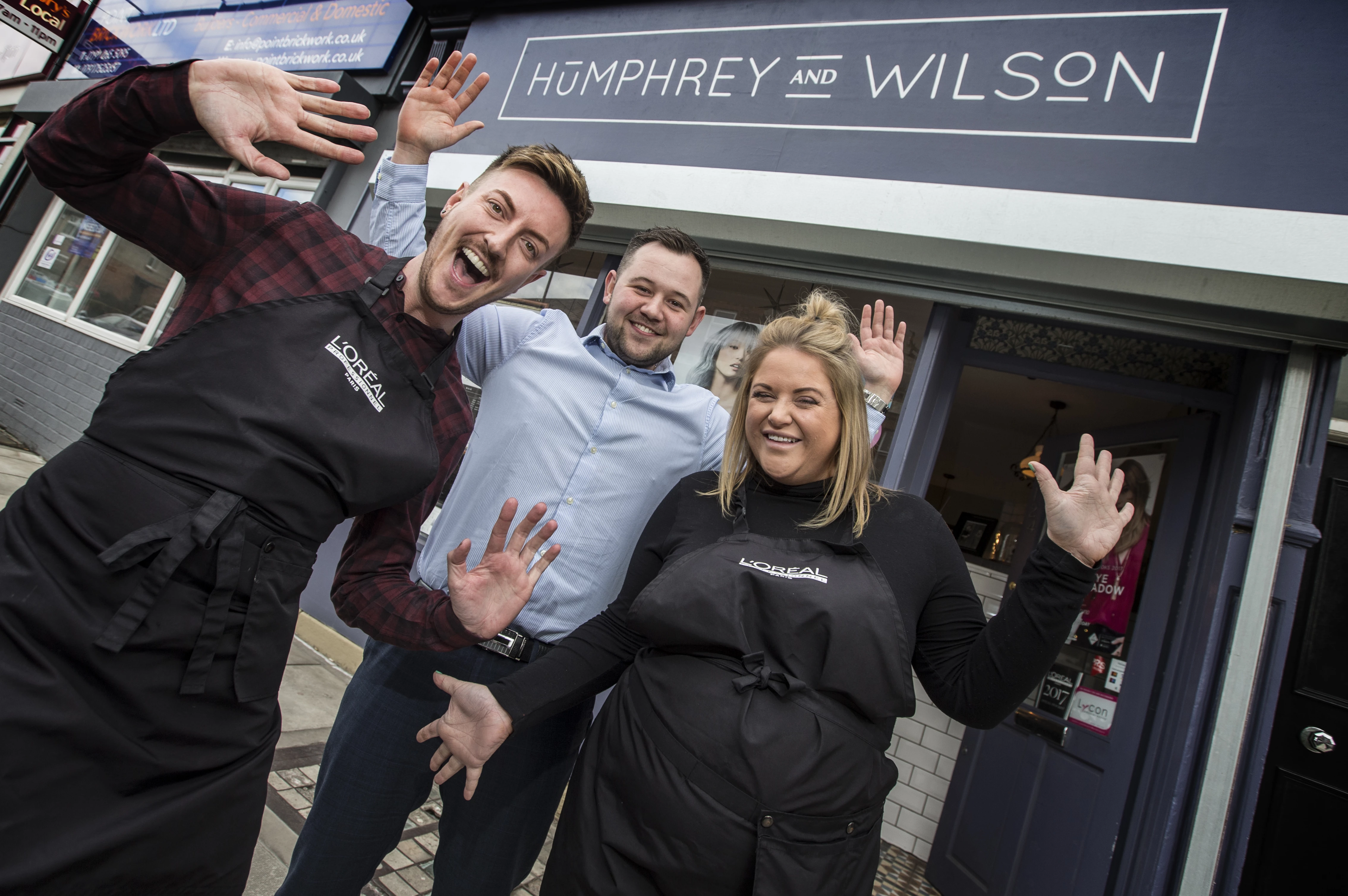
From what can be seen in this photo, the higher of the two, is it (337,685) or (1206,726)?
(1206,726)

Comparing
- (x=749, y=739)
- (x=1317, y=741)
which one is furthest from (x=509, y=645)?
(x=1317, y=741)

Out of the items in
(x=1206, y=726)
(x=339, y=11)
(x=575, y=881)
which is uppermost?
(x=339, y=11)

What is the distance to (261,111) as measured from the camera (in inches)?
45.8

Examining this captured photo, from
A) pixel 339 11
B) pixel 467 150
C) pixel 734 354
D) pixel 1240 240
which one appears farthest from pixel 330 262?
pixel 339 11

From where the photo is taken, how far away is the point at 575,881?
1.27 meters

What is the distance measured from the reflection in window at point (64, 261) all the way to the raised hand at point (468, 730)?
8.45 metres

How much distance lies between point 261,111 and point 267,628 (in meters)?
0.92

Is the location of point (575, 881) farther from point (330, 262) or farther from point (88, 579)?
point (330, 262)

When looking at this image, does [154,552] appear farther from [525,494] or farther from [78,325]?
[78,325]

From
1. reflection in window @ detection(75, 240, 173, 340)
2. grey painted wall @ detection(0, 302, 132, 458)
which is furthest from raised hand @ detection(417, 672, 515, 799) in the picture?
reflection in window @ detection(75, 240, 173, 340)

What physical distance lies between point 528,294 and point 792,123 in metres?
1.93

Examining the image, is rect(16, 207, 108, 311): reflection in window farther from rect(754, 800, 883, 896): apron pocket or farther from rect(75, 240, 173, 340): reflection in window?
rect(754, 800, 883, 896): apron pocket

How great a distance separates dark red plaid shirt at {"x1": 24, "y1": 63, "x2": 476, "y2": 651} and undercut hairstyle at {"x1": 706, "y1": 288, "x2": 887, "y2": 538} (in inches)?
25.7

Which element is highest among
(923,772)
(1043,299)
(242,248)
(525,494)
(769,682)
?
(1043,299)
